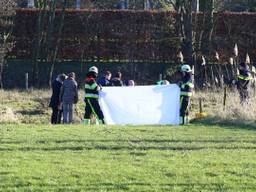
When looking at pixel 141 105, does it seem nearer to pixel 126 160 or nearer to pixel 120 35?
pixel 126 160

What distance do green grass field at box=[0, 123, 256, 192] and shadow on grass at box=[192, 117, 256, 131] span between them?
Answer: 5.87ft

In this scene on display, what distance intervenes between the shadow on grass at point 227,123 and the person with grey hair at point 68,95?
446 cm

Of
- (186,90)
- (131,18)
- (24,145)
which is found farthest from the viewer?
(131,18)

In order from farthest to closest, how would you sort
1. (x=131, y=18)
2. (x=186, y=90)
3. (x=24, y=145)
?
(x=131, y=18) < (x=186, y=90) < (x=24, y=145)

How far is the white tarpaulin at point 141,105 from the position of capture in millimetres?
23172

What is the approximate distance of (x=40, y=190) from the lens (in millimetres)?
9836

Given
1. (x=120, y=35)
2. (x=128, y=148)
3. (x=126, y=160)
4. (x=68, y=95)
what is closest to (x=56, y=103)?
(x=68, y=95)

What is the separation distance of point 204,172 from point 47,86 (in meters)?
27.1

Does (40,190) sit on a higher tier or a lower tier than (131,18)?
lower

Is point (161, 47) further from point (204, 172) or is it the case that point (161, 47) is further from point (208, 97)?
point (204, 172)

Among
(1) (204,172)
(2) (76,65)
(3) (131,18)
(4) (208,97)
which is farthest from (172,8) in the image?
(1) (204,172)

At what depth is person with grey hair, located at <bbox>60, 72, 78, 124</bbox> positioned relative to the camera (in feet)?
80.9

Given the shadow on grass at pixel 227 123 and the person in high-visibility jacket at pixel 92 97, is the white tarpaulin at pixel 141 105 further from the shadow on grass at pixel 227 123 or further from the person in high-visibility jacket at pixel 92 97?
the shadow on grass at pixel 227 123

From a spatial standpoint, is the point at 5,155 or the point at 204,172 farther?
the point at 5,155
